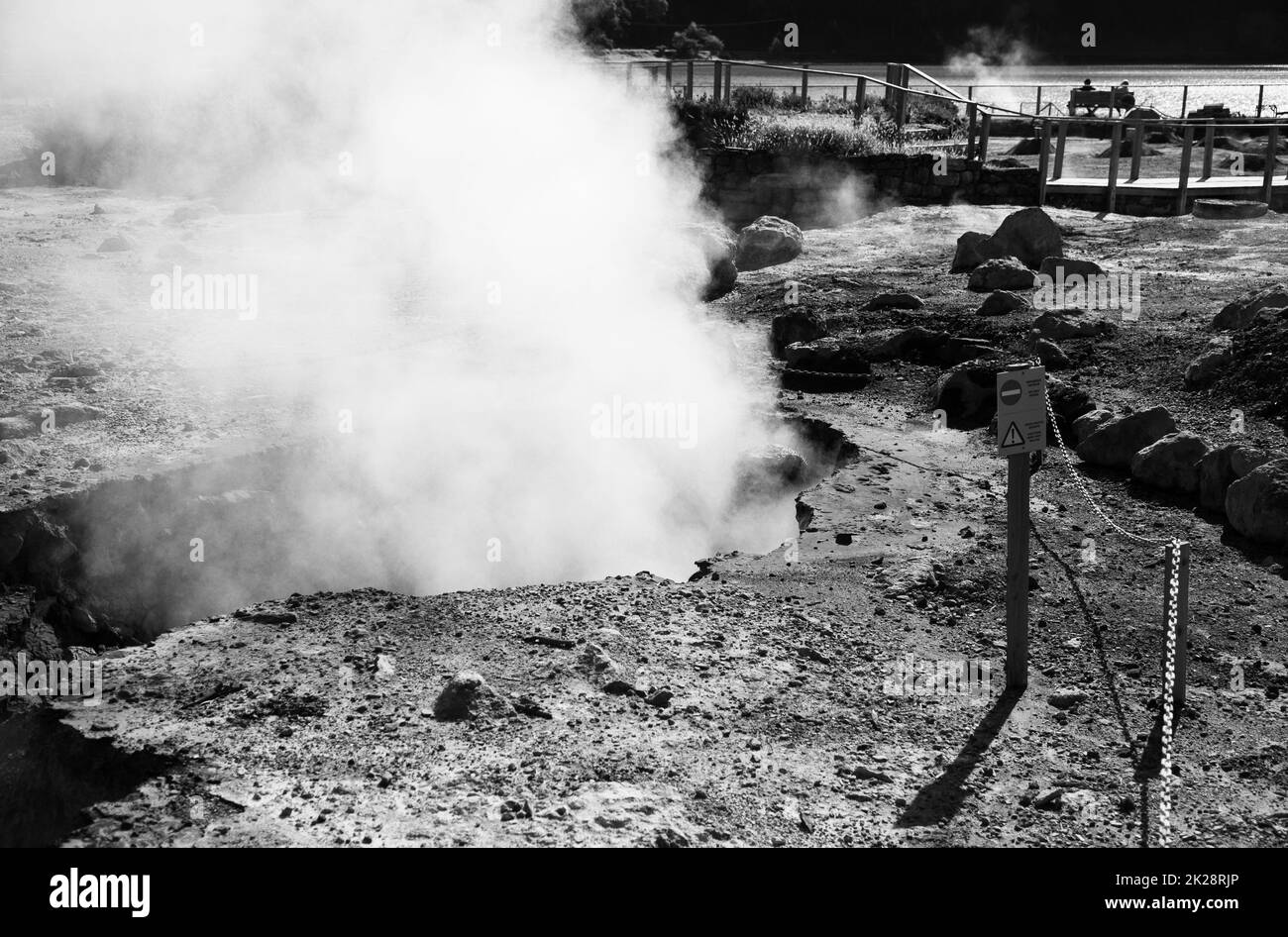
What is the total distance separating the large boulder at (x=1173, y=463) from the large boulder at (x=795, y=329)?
3.55 meters

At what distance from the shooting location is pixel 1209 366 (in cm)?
880

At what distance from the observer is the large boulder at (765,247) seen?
1383 cm

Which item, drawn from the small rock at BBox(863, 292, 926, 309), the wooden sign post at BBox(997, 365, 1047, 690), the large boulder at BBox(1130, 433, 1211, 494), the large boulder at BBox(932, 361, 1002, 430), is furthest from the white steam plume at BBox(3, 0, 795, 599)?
the wooden sign post at BBox(997, 365, 1047, 690)

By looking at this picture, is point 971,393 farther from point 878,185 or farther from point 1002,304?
point 878,185

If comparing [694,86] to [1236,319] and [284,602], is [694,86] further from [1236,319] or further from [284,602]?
[284,602]

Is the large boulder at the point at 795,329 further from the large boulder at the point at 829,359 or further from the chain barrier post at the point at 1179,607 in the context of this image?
the chain barrier post at the point at 1179,607

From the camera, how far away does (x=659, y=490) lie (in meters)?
8.70

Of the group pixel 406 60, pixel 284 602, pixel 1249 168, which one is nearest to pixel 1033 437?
pixel 284 602

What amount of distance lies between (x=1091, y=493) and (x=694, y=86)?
1438 centimetres

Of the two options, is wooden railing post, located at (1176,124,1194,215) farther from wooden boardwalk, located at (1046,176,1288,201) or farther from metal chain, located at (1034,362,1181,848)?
metal chain, located at (1034,362,1181,848)

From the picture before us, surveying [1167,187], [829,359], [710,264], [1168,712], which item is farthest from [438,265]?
[1167,187]

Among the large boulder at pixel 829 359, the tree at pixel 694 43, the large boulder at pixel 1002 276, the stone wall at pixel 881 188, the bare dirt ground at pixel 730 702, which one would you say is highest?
the tree at pixel 694 43

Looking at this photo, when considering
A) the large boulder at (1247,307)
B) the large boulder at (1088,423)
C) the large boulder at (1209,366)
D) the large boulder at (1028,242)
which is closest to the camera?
the large boulder at (1088,423)

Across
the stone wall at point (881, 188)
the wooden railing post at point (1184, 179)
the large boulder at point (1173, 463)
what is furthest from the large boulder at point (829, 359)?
the wooden railing post at point (1184, 179)
